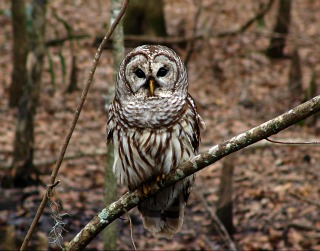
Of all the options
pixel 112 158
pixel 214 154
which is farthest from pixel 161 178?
pixel 112 158

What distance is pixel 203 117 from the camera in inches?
519

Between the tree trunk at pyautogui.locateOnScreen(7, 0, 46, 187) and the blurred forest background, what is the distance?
0.06 feet

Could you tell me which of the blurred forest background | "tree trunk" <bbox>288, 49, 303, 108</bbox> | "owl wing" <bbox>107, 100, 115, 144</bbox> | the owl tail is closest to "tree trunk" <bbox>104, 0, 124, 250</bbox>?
the blurred forest background

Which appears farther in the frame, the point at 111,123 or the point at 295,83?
the point at 295,83

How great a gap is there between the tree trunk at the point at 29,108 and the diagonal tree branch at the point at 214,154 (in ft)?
18.6

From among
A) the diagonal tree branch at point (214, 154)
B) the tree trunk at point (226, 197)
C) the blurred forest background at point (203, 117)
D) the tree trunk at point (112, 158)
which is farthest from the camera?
the blurred forest background at point (203, 117)

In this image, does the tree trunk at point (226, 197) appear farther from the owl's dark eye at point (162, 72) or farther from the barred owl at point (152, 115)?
the owl's dark eye at point (162, 72)

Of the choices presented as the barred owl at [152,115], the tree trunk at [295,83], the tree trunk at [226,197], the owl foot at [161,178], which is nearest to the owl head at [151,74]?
the barred owl at [152,115]

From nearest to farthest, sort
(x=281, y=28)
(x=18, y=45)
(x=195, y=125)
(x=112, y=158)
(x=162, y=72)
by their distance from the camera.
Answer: (x=162, y=72) < (x=195, y=125) < (x=112, y=158) < (x=18, y=45) < (x=281, y=28)

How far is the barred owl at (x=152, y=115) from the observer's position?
4.53 meters

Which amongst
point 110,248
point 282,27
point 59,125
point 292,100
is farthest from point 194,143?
point 282,27

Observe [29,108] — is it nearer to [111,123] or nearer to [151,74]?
[111,123]

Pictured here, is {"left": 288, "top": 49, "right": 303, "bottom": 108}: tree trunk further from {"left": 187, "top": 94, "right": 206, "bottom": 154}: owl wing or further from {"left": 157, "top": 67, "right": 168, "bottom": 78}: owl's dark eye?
{"left": 157, "top": 67, "right": 168, "bottom": 78}: owl's dark eye

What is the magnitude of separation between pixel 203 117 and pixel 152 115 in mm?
8735
